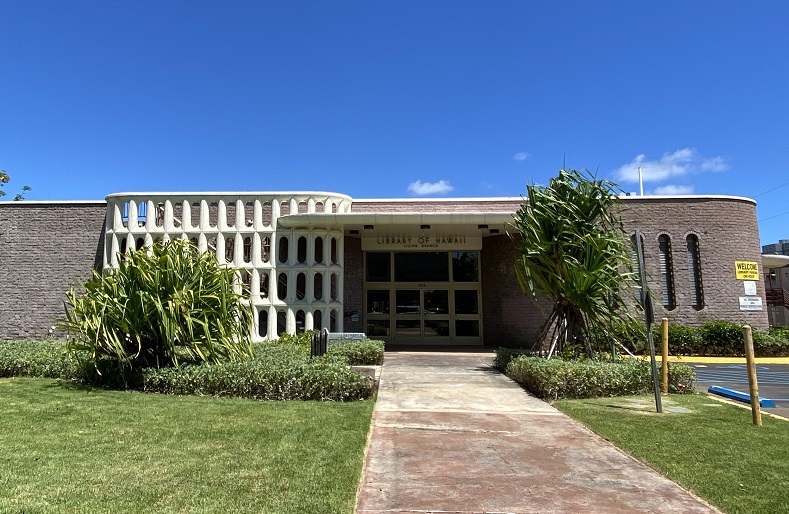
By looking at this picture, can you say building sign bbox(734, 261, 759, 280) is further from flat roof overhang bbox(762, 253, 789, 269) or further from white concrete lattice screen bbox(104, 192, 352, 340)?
white concrete lattice screen bbox(104, 192, 352, 340)

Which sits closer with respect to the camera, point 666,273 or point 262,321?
point 262,321

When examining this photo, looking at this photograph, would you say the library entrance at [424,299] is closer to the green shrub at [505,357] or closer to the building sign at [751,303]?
the green shrub at [505,357]

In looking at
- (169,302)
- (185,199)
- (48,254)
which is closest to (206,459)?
(169,302)

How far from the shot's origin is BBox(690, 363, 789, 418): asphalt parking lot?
29.7 ft

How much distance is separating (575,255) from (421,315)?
31.1 ft

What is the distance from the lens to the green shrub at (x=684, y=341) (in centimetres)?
1644

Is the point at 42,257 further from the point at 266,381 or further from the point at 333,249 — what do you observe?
the point at 266,381

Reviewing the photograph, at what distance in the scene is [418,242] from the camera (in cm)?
1888

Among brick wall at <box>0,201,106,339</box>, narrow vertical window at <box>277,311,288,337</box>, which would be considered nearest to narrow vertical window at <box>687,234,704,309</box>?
narrow vertical window at <box>277,311,288,337</box>

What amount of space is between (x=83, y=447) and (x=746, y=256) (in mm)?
19717

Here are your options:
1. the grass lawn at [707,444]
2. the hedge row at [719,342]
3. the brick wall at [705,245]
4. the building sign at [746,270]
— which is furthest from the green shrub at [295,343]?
the building sign at [746,270]

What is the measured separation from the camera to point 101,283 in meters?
9.26

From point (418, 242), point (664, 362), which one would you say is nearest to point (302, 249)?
point (418, 242)

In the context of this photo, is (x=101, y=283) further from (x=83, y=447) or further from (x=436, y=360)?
(x=436, y=360)
